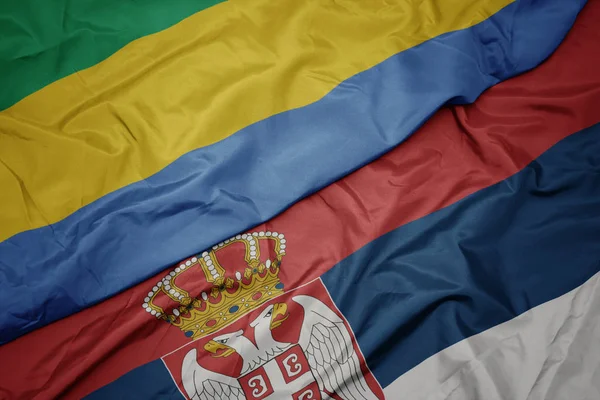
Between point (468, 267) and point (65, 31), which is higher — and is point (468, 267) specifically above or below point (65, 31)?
below

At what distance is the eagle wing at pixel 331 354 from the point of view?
2.85 feet

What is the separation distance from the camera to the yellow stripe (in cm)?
99

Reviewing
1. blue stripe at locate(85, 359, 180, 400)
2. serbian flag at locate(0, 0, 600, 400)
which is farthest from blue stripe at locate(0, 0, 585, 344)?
blue stripe at locate(85, 359, 180, 400)

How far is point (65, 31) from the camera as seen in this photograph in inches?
45.4

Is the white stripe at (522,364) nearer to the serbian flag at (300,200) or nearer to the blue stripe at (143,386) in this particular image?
the serbian flag at (300,200)

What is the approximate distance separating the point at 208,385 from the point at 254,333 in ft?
0.34

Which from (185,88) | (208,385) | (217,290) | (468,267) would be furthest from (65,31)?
(468,267)

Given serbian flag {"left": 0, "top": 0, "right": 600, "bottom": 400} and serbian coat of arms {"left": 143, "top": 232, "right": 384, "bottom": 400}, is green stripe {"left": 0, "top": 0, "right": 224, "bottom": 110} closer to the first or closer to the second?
serbian flag {"left": 0, "top": 0, "right": 600, "bottom": 400}

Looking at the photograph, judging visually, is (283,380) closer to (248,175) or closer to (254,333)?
(254,333)

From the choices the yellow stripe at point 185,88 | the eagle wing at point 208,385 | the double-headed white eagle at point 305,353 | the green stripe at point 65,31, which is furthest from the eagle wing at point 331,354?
the green stripe at point 65,31

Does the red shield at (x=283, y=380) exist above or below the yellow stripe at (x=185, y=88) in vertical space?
below

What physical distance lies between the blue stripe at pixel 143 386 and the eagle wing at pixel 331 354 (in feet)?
0.70

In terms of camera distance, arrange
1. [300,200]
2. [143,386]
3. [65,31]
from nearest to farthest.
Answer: [143,386]
[300,200]
[65,31]

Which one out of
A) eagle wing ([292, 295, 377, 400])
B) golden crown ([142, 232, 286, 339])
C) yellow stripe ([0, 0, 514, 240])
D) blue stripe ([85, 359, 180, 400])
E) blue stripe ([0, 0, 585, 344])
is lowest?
eagle wing ([292, 295, 377, 400])
